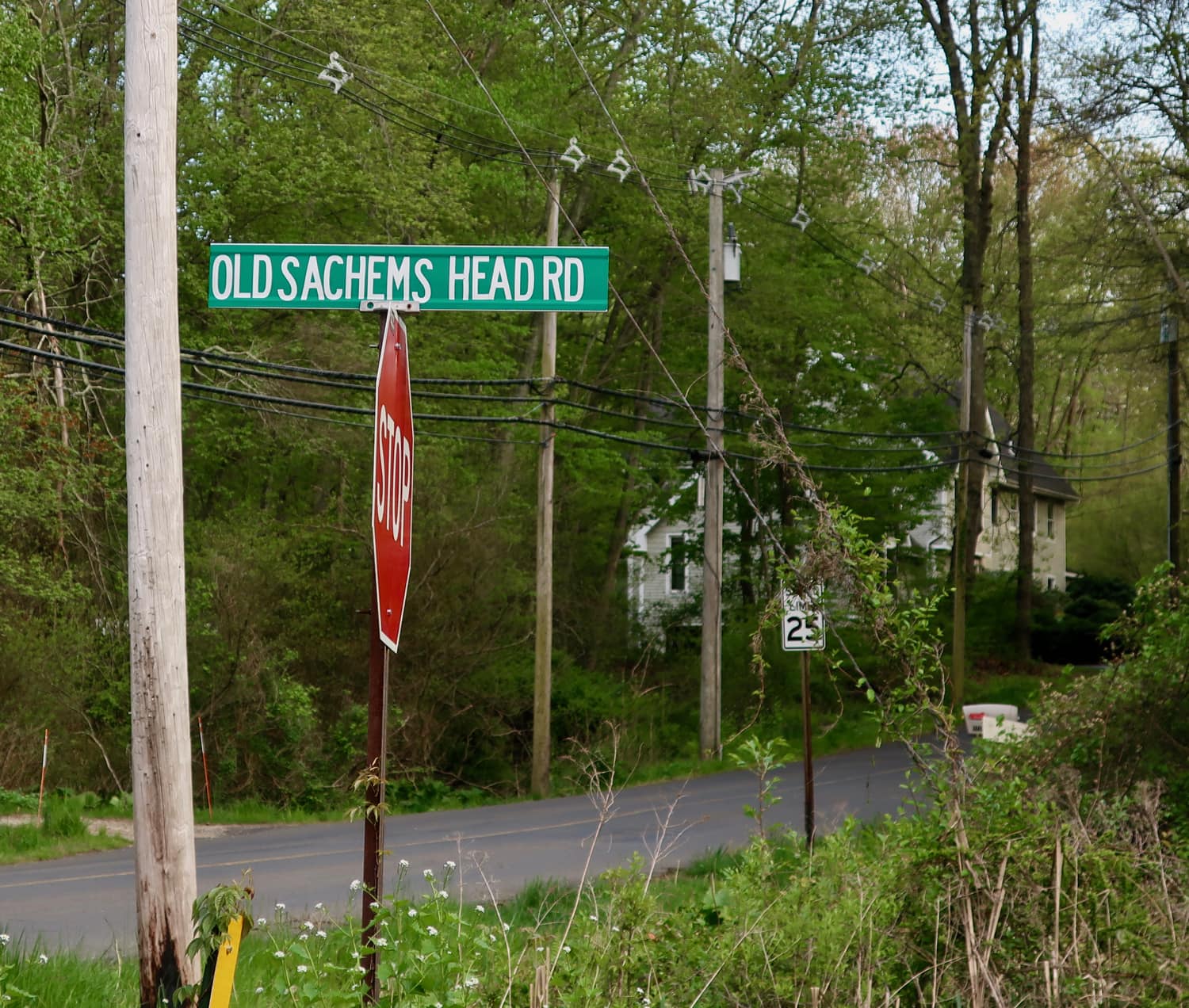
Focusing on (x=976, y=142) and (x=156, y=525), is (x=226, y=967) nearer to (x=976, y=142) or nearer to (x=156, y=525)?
(x=156, y=525)

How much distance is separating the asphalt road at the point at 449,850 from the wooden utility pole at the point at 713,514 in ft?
4.01

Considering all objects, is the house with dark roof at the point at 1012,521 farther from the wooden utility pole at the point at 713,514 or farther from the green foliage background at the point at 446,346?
the wooden utility pole at the point at 713,514

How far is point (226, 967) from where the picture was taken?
421 centimetres

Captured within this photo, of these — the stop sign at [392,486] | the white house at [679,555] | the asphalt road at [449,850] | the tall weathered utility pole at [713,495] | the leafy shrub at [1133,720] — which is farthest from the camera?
the white house at [679,555]

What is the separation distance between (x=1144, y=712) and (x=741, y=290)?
64.7 ft

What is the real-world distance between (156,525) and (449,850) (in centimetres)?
973

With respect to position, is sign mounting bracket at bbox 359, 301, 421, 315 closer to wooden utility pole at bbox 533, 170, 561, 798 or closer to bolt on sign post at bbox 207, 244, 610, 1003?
bolt on sign post at bbox 207, 244, 610, 1003

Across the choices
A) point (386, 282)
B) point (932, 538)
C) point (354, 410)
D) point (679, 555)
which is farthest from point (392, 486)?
point (932, 538)

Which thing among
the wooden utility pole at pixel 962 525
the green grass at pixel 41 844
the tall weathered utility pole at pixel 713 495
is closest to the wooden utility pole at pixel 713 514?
the tall weathered utility pole at pixel 713 495

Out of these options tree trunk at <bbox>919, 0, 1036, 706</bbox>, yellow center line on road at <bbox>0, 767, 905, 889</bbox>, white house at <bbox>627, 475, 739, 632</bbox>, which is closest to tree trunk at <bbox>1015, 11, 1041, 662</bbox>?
tree trunk at <bbox>919, 0, 1036, 706</bbox>

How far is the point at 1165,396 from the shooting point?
147 ft

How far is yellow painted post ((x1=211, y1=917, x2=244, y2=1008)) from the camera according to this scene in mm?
4129

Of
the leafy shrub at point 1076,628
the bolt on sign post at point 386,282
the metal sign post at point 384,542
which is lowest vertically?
the leafy shrub at point 1076,628

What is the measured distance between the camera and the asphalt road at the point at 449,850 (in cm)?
1000
